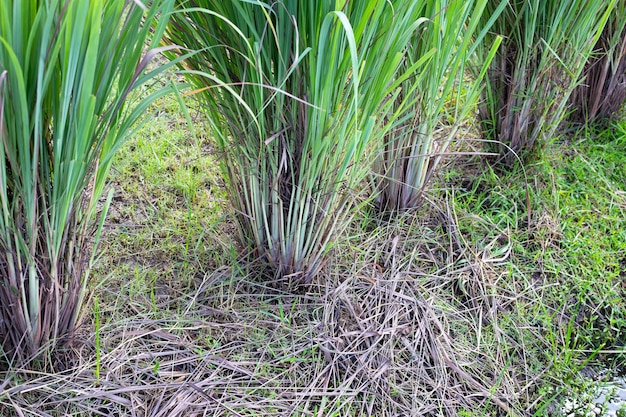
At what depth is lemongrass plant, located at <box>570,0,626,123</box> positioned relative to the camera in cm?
232

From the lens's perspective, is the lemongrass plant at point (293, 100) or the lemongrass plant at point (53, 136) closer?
the lemongrass plant at point (53, 136)

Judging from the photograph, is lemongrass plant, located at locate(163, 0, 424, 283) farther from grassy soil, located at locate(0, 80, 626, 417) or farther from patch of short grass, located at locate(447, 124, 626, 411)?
patch of short grass, located at locate(447, 124, 626, 411)

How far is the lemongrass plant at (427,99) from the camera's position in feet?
5.08

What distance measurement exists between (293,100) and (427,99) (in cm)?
46

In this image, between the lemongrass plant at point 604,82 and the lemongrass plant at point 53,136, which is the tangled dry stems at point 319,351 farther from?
the lemongrass plant at point 604,82

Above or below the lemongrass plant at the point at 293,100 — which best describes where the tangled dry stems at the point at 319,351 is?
below

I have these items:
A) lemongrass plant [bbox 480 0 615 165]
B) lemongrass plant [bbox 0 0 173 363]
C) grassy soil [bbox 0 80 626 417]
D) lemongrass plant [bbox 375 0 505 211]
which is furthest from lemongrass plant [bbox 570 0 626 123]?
lemongrass plant [bbox 0 0 173 363]

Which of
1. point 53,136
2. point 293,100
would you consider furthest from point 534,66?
point 53,136

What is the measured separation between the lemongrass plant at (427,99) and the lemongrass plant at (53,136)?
0.64m

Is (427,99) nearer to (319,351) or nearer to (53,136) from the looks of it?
(319,351)

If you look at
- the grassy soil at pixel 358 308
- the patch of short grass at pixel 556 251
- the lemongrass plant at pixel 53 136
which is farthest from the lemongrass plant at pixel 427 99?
the lemongrass plant at pixel 53 136

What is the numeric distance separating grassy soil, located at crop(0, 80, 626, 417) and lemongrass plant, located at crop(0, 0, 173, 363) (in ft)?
0.48

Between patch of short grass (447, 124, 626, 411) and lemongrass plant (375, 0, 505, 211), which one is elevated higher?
lemongrass plant (375, 0, 505, 211)

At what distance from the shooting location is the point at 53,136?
1.10 metres
